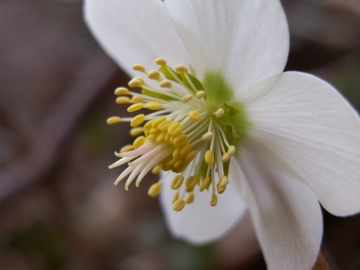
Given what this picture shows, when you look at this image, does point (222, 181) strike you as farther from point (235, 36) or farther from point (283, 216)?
point (235, 36)

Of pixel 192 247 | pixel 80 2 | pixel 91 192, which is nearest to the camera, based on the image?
pixel 192 247

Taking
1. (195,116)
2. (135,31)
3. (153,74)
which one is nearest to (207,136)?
(195,116)

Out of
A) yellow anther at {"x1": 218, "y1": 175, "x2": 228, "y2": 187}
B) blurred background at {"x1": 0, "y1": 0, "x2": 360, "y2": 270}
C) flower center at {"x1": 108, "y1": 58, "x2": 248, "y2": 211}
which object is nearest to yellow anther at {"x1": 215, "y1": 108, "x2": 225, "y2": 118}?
flower center at {"x1": 108, "y1": 58, "x2": 248, "y2": 211}

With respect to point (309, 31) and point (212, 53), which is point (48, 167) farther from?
point (309, 31)

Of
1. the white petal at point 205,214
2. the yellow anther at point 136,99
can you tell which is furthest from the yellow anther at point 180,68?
the white petal at point 205,214

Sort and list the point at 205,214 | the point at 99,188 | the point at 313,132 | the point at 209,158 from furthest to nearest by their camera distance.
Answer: the point at 99,188 < the point at 205,214 < the point at 209,158 < the point at 313,132

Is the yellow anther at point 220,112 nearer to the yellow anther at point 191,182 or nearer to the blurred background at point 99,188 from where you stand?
the yellow anther at point 191,182

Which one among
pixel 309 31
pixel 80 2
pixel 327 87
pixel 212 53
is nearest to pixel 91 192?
pixel 80 2
